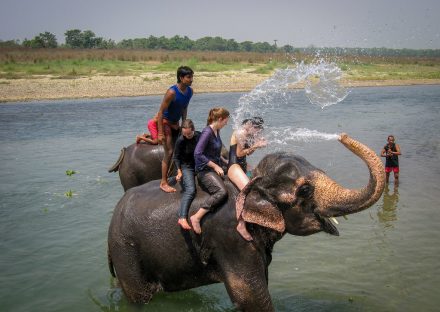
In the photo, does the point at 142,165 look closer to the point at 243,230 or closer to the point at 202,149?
the point at 202,149

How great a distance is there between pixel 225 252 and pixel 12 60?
37552 mm

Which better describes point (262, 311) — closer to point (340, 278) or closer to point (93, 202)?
point (340, 278)

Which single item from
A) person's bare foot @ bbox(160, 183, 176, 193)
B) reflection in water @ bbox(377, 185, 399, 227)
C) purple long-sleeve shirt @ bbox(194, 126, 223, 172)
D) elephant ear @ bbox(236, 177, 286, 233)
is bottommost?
reflection in water @ bbox(377, 185, 399, 227)

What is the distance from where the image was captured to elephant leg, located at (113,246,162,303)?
4.42 m

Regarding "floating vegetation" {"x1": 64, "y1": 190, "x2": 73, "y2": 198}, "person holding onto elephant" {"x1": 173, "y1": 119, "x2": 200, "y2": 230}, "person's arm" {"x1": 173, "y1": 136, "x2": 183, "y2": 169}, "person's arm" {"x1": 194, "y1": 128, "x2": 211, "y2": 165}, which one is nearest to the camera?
"person holding onto elephant" {"x1": 173, "y1": 119, "x2": 200, "y2": 230}

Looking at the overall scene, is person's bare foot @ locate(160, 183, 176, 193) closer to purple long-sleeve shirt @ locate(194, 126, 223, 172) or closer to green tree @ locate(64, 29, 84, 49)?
purple long-sleeve shirt @ locate(194, 126, 223, 172)

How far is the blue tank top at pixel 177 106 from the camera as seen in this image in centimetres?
599

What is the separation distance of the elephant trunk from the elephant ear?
31cm

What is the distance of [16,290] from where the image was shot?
5922mm

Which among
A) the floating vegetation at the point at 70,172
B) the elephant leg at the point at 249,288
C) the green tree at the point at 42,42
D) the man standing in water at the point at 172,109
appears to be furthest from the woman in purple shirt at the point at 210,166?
the green tree at the point at 42,42

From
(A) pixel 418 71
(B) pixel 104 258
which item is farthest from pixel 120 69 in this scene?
(B) pixel 104 258

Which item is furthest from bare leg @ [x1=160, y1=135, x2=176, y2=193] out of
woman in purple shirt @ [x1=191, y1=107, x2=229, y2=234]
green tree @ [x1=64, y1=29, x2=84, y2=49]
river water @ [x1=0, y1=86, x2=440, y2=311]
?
green tree @ [x1=64, y1=29, x2=84, y2=49]

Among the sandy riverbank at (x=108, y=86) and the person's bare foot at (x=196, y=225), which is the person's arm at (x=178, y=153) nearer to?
the person's bare foot at (x=196, y=225)

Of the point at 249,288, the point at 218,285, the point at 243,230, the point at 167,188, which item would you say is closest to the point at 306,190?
the point at 243,230
